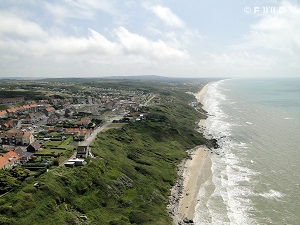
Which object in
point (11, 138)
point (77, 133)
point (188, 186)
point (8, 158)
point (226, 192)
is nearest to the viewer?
point (8, 158)

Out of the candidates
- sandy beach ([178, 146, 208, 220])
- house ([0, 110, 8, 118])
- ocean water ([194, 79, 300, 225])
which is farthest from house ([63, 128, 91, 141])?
house ([0, 110, 8, 118])

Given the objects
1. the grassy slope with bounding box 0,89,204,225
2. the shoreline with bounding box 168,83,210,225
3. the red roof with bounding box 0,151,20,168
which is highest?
the red roof with bounding box 0,151,20,168

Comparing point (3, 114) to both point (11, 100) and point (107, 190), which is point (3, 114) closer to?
point (11, 100)

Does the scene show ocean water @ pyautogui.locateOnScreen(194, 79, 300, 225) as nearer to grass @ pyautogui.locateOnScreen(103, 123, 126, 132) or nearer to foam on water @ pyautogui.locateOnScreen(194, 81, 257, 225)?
foam on water @ pyautogui.locateOnScreen(194, 81, 257, 225)

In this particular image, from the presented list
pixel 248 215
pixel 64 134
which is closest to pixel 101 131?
pixel 64 134

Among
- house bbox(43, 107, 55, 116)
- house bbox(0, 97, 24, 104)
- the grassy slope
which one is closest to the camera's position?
the grassy slope

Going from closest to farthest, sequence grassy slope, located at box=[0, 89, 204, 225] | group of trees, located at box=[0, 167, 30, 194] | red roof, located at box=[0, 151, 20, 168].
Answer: grassy slope, located at box=[0, 89, 204, 225] < group of trees, located at box=[0, 167, 30, 194] < red roof, located at box=[0, 151, 20, 168]

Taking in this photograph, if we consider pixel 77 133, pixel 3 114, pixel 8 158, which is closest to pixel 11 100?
pixel 3 114
